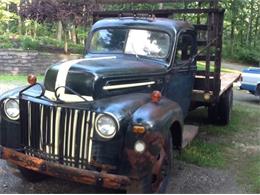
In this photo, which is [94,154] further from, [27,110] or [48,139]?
[27,110]

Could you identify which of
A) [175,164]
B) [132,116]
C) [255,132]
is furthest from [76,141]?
[255,132]

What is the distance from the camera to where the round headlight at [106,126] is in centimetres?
473

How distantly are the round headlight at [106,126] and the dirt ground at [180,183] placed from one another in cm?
102

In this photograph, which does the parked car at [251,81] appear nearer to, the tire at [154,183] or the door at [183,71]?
the door at [183,71]

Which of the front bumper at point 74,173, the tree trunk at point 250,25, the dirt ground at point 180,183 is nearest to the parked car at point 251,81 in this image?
the dirt ground at point 180,183

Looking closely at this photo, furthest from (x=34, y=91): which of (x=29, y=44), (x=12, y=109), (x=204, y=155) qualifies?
(x=29, y=44)

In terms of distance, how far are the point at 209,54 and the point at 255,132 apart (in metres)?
2.15

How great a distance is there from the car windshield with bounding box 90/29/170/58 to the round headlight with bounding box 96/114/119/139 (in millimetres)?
2073

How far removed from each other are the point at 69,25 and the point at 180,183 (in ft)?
40.9

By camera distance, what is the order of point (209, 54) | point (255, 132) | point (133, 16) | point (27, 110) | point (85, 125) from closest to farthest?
point (85, 125), point (27, 110), point (133, 16), point (209, 54), point (255, 132)

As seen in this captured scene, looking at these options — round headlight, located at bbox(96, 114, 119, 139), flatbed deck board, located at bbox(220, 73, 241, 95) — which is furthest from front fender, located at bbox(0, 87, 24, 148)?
flatbed deck board, located at bbox(220, 73, 241, 95)

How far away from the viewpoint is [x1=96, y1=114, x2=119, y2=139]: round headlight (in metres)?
4.73

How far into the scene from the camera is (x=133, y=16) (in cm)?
742

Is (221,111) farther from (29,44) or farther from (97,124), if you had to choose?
(29,44)
